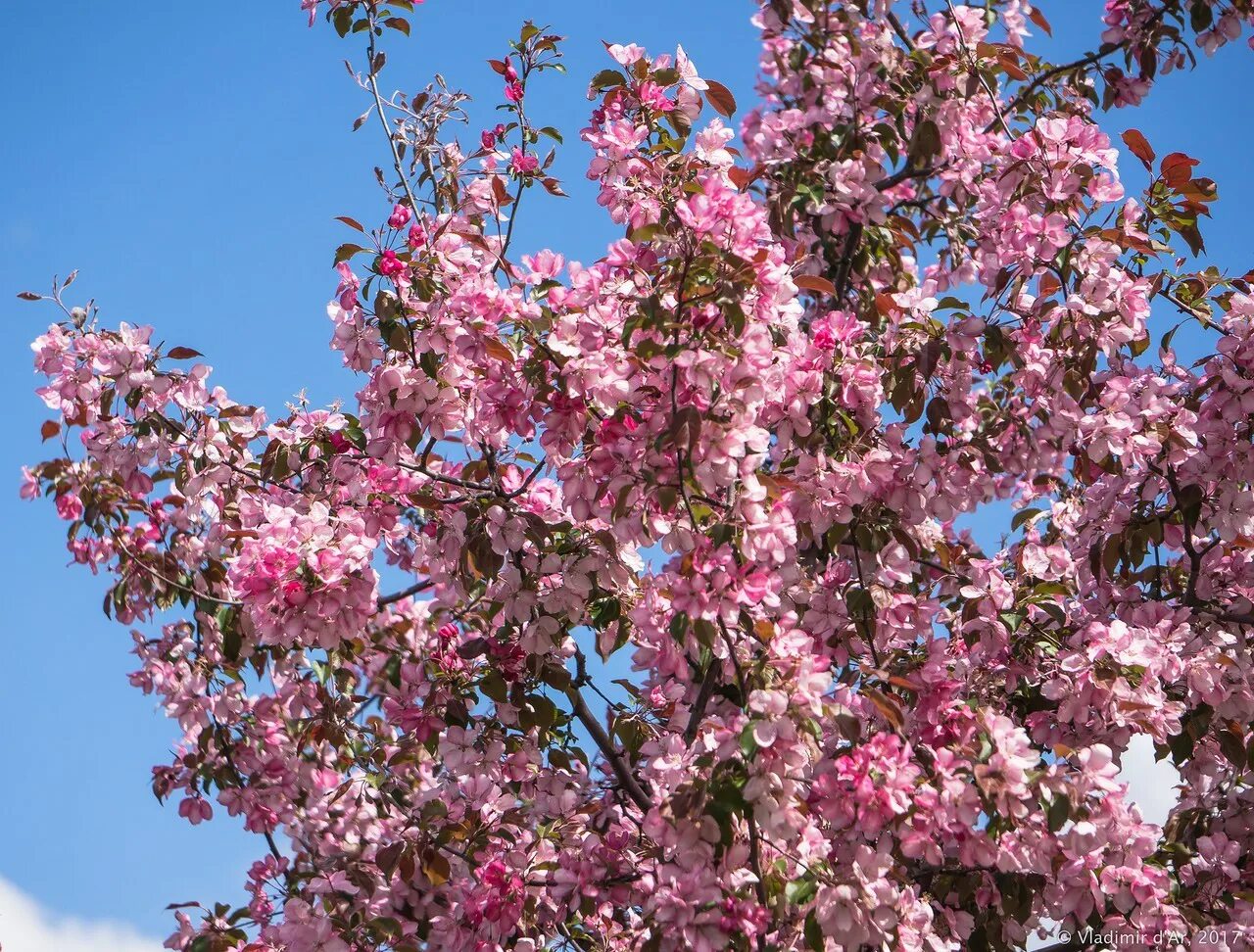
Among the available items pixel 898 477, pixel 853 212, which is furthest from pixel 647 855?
pixel 853 212

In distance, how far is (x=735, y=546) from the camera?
2877 mm

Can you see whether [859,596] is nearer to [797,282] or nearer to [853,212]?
[797,282]

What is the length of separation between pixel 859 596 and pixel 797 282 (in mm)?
961

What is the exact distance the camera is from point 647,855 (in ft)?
11.5

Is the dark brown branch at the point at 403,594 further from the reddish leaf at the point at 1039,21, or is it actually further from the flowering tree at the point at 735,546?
the reddish leaf at the point at 1039,21

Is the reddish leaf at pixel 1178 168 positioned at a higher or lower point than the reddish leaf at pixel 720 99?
lower

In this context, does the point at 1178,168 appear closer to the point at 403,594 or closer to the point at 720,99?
the point at 720,99

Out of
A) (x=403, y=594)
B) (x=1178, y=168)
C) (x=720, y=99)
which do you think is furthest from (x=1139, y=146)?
(x=403, y=594)

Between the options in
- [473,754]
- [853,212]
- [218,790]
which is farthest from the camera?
[218,790]

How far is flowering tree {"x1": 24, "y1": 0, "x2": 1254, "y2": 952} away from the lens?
2.96 m

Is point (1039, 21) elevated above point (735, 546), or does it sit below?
above

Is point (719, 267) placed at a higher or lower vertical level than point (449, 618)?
lower

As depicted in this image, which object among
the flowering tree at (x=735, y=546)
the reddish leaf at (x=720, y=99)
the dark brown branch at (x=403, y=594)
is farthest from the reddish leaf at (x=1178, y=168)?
the dark brown branch at (x=403, y=594)

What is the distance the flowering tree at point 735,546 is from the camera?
2.96 meters
